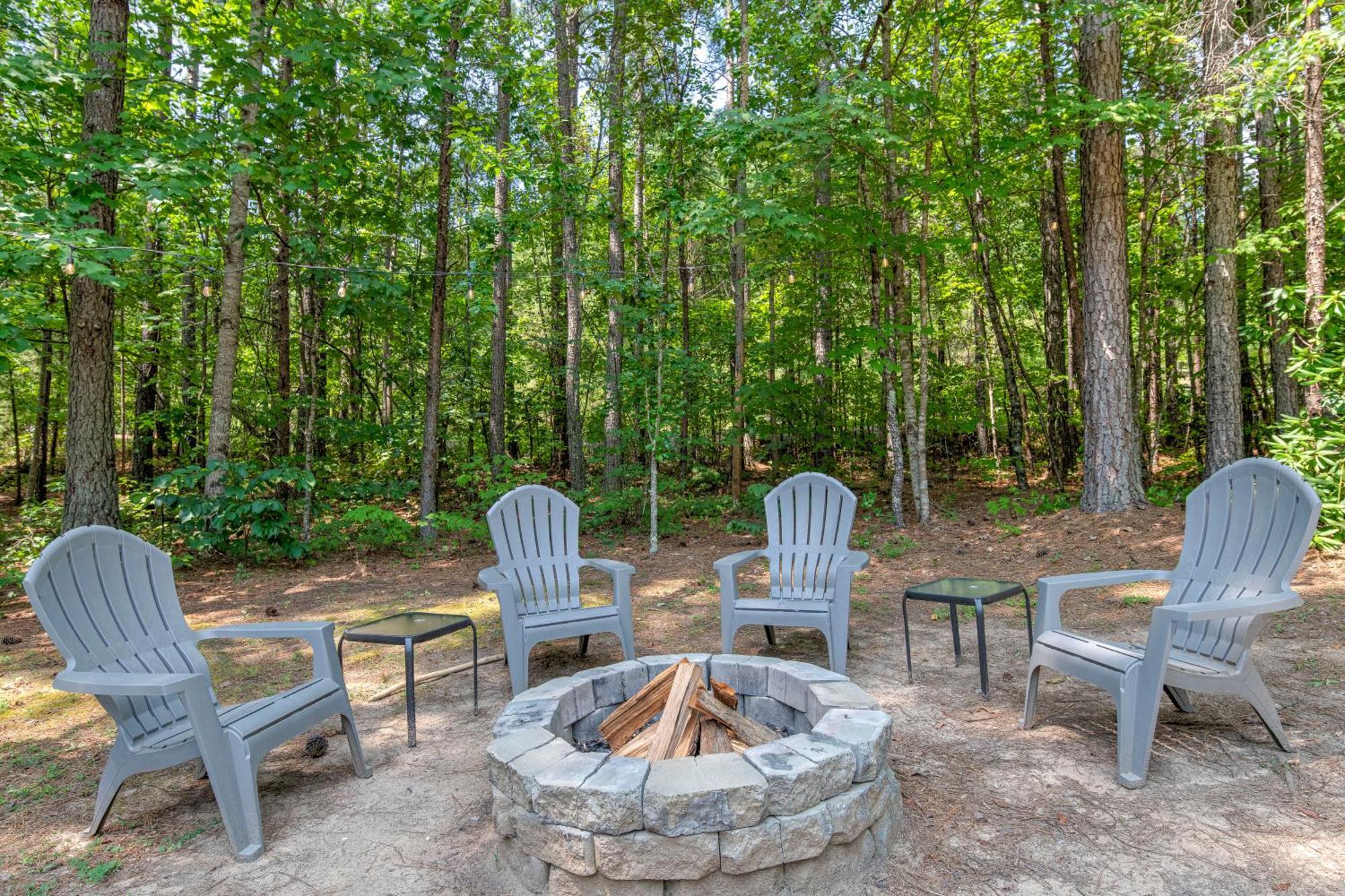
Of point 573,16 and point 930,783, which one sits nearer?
point 930,783

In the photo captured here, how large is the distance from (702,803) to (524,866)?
22.0 inches

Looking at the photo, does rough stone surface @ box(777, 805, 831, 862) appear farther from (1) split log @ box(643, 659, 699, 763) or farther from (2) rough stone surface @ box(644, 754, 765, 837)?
(1) split log @ box(643, 659, 699, 763)

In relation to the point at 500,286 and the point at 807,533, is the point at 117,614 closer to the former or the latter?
the point at 807,533

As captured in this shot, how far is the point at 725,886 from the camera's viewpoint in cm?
159

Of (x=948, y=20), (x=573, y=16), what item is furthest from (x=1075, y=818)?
(x=573, y=16)

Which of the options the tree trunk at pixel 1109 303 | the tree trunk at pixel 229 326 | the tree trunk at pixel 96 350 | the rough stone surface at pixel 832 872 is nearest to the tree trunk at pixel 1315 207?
the tree trunk at pixel 1109 303

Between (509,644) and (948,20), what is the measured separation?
19.8 feet

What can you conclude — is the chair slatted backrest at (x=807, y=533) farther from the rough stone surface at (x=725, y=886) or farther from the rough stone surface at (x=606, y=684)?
the rough stone surface at (x=725, y=886)

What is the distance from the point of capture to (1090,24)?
559 centimetres

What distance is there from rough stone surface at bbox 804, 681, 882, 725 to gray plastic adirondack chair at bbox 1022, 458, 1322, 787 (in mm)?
834

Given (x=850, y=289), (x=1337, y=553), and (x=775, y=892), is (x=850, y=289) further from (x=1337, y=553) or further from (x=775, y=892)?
(x=775, y=892)

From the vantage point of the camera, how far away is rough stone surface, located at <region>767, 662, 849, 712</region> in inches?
88.9

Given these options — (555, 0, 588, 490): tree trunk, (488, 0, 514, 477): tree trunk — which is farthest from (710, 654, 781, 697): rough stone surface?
(555, 0, 588, 490): tree trunk

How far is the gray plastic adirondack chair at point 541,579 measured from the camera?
3.05 m
